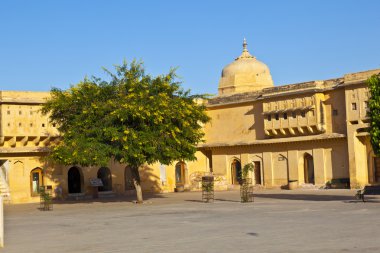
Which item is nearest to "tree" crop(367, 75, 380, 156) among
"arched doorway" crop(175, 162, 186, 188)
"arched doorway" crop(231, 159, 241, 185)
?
"arched doorway" crop(231, 159, 241, 185)

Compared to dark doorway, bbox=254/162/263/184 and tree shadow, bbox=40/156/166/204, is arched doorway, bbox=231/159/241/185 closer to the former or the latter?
dark doorway, bbox=254/162/263/184

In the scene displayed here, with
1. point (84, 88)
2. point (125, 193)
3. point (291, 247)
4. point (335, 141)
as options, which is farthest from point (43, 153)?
point (291, 247)

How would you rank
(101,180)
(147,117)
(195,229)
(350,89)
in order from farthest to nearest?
(101,180) → (350,89) → (147,117) → (195,229)

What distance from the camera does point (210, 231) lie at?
17.1 m

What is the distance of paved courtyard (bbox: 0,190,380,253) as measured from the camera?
44.8ft

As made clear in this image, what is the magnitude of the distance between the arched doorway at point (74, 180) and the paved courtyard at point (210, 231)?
54.5ft

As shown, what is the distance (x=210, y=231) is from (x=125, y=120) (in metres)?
14.2

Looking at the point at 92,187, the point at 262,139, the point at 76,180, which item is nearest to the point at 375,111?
the point at 262,139

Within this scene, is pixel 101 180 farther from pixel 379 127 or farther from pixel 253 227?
pixel 253 227

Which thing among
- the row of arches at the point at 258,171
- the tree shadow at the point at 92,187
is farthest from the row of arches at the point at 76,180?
the row of arches at the point at 258,171

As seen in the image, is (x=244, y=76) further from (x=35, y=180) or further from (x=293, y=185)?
(x=35, y=180)

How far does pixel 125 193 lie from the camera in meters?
44.0

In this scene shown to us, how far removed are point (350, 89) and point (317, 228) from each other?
2355 cm

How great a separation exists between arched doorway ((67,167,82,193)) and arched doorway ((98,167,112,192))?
5.63 feet
